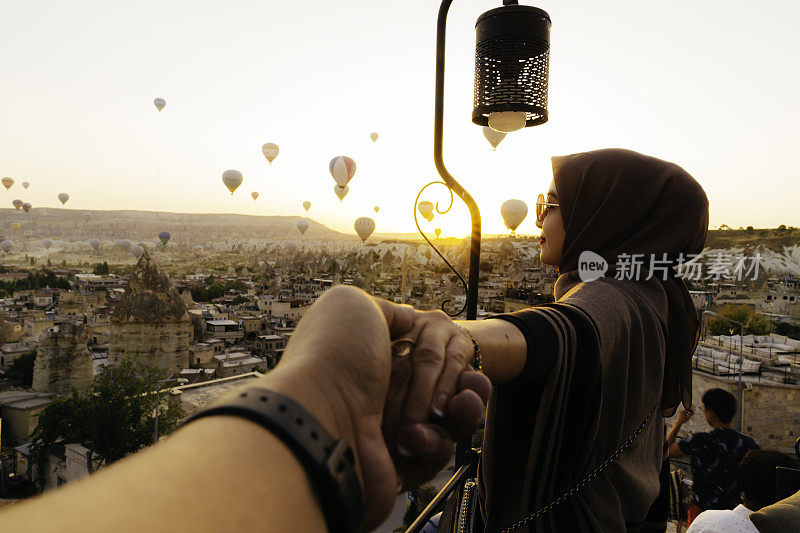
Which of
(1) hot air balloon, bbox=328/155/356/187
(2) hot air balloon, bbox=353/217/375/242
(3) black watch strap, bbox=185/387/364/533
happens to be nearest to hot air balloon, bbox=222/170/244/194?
(2) hot air balloon, bbox=353/217/375/242

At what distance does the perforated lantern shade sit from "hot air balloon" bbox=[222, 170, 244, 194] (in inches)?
961

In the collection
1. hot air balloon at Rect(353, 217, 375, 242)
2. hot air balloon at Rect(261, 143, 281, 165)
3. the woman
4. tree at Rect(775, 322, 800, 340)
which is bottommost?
tree at Rect(775, 322, 800, 340)

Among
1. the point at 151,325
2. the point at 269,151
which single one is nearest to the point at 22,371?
the point at 151,325

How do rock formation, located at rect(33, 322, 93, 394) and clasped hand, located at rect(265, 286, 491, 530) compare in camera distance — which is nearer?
clasped hand, located at rect(265, 286, 491, 530)

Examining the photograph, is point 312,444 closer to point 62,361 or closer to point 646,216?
point 646,216

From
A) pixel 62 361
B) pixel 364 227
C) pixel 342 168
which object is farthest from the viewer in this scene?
pixel 364 227

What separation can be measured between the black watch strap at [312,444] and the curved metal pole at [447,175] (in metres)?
0.86

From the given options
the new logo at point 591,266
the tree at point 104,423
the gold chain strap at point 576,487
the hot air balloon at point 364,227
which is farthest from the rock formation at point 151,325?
the gold chain strap at point 576,487

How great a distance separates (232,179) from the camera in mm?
24156

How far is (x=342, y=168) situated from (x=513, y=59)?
55.0 ft

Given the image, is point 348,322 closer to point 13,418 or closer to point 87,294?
point 13,418

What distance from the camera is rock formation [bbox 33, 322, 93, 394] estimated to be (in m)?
18.1

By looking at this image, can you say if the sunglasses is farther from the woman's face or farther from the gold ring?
the gold ring

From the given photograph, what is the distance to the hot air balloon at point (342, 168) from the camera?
17.5 m
